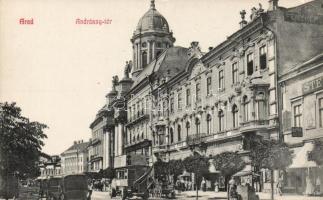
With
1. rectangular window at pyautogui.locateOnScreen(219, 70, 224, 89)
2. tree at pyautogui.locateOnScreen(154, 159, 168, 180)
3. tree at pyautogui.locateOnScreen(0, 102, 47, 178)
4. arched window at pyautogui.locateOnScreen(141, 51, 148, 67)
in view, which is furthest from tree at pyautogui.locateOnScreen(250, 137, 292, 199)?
arched window at pyautogui.locateOnScreen(141, 51, 148, 67)

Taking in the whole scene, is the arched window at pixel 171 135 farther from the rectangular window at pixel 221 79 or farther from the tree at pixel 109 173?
the tree at pixel 109 173

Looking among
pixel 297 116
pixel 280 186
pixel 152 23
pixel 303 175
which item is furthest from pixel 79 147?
pixel 303 175

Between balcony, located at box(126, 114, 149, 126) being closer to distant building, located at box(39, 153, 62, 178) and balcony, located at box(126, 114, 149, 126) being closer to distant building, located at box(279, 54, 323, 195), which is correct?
distant building, located at box(39, 153, 62, 178)

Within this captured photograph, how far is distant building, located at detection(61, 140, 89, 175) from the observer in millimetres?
123562

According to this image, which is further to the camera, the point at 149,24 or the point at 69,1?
the point at 149,24

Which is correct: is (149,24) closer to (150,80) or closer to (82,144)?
(150,80)

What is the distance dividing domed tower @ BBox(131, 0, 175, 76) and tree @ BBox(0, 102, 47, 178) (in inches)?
1768

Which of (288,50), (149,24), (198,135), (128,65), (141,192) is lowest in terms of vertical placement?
(141,192)

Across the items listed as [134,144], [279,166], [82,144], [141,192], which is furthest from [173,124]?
[82,144]

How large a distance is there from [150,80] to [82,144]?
277ft

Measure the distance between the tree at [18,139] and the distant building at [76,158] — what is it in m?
99.9

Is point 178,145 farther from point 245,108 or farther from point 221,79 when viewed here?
point 245,108

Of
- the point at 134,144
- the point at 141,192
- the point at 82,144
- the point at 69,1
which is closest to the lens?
the point at 69,1

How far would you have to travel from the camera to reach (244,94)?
31797 millimetres
